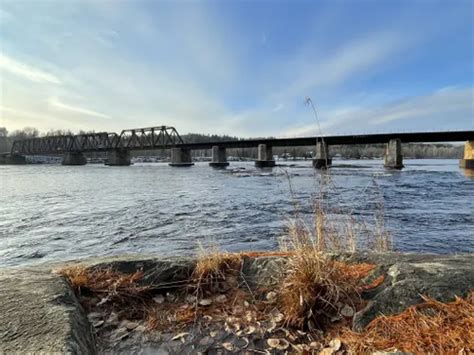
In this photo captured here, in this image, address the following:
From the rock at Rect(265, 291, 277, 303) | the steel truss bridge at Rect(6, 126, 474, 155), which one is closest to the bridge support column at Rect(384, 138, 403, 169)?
the steel truss bridge at Rect(6, 126, 474, 155)

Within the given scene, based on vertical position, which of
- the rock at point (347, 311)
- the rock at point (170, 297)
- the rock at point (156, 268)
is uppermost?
the rock at point (156, 268)

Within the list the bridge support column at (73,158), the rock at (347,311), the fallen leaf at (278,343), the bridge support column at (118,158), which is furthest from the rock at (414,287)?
the bridge support column at (73,158)

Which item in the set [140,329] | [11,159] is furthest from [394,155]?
[11,159]

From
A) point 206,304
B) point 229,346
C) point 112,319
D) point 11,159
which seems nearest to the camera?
point 229,346

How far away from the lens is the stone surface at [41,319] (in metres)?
2.01

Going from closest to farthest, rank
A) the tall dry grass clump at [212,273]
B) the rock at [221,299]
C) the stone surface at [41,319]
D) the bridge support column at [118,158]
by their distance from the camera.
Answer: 1. the stone surface at [41,319]
2. the rock at [221,299]
3. the tall dry grass clump at [212,273]
4. the bridge support column at [118,158]

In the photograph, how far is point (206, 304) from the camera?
329cm

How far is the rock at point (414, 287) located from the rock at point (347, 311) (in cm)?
13

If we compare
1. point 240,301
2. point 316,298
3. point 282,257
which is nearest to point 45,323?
point 240,301

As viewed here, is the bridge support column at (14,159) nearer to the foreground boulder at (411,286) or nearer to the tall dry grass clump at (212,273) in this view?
the tall dry grass clump at (212,273)

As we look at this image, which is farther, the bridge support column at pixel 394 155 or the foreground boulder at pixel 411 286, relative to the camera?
the bridge support column at pixel 394 155

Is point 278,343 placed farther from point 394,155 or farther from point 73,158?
point 73,158

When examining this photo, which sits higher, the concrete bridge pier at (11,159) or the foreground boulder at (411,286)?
the foreground boulder at (411,286)

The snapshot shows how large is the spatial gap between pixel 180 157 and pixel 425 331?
99.9 metres
